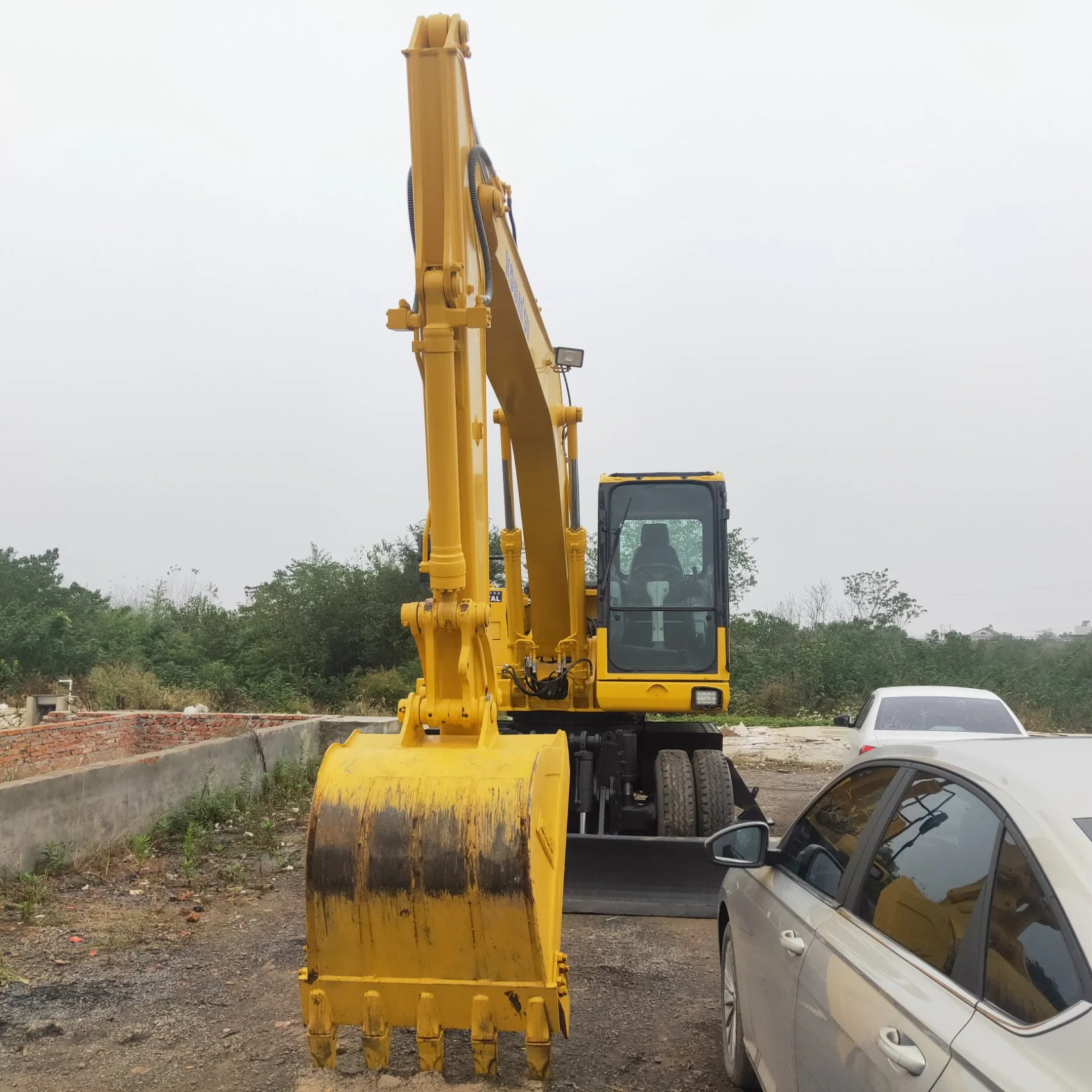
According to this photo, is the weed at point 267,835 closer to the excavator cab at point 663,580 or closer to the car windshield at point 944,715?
the excavator cab at point 663,580

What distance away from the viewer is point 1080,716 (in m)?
23.5

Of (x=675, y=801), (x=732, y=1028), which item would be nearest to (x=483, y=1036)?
(x=732, y=1028)

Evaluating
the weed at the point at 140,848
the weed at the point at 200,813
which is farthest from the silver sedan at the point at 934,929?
the weed at the point at 200,813

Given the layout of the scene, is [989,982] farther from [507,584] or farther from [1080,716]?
[1080,716]

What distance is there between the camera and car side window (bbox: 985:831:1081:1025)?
6.07 feet

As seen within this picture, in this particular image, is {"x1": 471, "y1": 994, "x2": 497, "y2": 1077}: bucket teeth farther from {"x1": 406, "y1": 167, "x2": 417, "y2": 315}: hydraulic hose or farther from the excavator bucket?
{"x1": 406, "y1": 167, "x2": 417, "y2": 315}: hydraulic hose

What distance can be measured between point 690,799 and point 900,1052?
5840 millimetres

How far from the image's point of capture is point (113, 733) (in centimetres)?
1368

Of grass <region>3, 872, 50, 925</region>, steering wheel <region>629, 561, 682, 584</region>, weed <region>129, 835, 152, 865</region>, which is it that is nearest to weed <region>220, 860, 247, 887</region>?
weed <region>129, 835, 152, 865</region>

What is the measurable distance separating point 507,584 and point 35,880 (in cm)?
436

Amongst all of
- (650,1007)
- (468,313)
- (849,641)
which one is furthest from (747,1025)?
(849,641)

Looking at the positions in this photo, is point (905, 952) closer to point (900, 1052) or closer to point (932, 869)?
point (932, 869)

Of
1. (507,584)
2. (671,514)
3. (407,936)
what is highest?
(671,514)

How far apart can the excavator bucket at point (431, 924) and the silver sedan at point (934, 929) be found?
811mm
